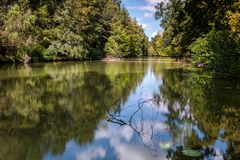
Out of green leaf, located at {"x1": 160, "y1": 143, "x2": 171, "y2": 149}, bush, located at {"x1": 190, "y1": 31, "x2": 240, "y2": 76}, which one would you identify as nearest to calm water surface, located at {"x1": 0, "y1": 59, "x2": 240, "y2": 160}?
green leaf, located at {"x1": 160, "y1": 143, "x2": 171, "y2": 149}

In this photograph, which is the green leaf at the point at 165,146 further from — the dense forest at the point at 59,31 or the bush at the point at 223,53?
the dense forest at the point at 59,31

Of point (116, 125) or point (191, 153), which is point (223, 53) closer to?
point (116, 125)

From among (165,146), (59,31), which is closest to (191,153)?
(165,146)

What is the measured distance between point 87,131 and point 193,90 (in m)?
9.54

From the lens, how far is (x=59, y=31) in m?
48.9

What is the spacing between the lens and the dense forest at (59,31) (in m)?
38.3

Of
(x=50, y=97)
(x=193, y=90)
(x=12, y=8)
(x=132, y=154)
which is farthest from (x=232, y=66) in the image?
(x=12, y=8)

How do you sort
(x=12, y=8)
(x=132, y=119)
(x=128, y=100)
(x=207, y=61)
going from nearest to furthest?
1. (x=132, y=119)
2. (x=128, y=100)
3. (x=207, y=61)
4. (x=12, y=8)

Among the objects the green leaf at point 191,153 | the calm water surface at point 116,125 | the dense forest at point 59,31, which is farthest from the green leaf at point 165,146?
the dense forest at point 59,31

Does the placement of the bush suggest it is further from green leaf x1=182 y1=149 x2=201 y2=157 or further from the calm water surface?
green leaf x1=182 y1=149 x2=201 y2=157

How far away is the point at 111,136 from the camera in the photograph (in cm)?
898

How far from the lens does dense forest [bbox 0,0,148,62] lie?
38312mm

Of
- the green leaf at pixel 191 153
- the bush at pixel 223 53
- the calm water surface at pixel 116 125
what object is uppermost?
the bush at pixel 223 53

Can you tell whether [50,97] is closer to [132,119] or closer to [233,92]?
[132,119]
